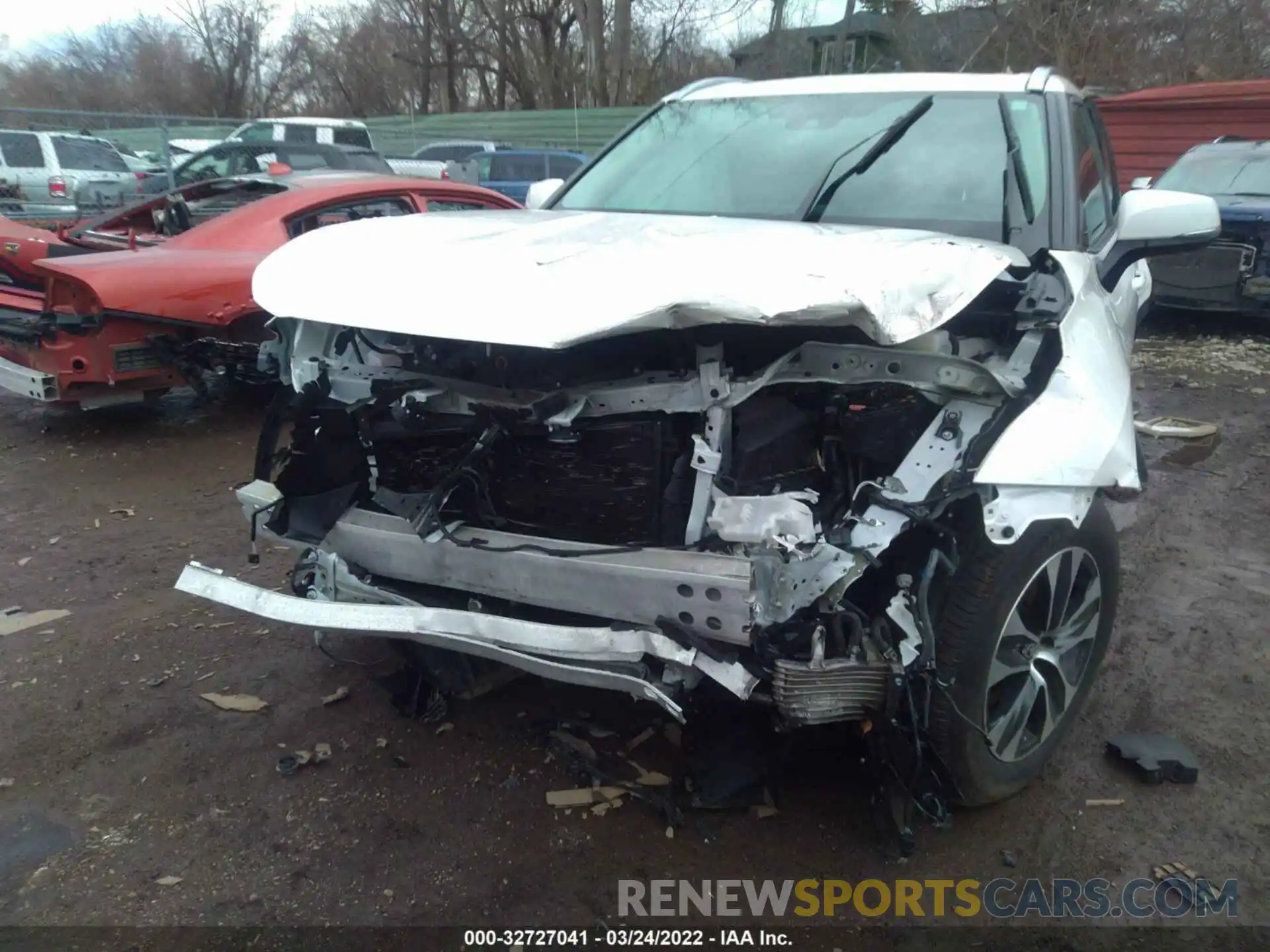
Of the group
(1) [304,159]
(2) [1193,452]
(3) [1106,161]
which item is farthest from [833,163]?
(1) [304,159]

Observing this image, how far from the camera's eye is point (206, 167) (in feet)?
37.9

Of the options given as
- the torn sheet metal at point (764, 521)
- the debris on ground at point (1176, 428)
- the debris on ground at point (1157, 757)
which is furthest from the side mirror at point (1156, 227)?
the debris on ground at point (1176, 428)

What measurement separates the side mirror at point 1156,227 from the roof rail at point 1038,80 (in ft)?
1.66

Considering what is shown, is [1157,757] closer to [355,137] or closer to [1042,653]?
[1042,653]

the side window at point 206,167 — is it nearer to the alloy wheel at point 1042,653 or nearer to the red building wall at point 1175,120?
the alloy wheel at point 1042,653

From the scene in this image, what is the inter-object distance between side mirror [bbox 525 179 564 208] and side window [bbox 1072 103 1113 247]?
6.59ft

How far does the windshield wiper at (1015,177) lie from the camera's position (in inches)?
116

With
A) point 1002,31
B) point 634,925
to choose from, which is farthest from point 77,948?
point 1002,31

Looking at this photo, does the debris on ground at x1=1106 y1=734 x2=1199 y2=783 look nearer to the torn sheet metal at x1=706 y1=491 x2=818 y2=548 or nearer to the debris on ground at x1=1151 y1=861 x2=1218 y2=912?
the debris on ground at x1=1151 y1=861 x2=1218 y2=912

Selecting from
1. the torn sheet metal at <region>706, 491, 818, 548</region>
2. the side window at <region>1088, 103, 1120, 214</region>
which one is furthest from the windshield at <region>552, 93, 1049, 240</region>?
the torn sheet metal at <region>706, 491, 818, 548</region>

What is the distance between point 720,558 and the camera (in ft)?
6.93

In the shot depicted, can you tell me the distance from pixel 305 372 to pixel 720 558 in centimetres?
144

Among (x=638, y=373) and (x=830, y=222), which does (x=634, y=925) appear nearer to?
(x=638, y=373)

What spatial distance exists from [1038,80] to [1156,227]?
69 centimetres
